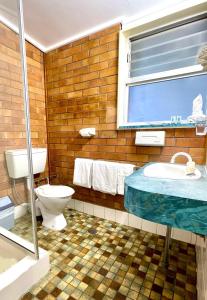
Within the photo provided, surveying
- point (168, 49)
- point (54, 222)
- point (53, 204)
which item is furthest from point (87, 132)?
point (168, 49)

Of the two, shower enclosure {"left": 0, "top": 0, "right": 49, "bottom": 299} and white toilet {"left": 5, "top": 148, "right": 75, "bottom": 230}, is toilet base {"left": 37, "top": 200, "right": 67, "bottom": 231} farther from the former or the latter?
shower enclosure {"left": 0, "top": 0, "right": 49, "bottom": 299}

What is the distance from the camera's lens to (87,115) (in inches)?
77.6

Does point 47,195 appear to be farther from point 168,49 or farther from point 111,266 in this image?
point 168,49

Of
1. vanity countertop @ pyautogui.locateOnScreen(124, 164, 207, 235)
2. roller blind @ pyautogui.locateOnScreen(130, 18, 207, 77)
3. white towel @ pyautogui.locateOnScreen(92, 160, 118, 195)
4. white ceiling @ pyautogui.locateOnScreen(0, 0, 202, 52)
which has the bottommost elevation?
white towel @ pyautogui.locateOnScreen(92, 160, 118, 195)

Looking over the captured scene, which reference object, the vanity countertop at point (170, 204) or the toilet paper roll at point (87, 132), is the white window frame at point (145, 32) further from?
the vanity countertop at point (170, 204)

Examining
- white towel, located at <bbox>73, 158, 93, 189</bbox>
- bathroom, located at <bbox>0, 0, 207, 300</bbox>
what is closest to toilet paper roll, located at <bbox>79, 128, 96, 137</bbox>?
bathroom, located at <bbox>0, 0, 207, 300</bbox>

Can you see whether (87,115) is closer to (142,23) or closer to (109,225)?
(142,23)

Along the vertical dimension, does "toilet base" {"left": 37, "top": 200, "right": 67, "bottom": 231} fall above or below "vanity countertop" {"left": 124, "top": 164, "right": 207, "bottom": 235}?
below

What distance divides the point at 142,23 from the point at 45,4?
0.98 metres

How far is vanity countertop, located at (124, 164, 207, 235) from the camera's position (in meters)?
0.60

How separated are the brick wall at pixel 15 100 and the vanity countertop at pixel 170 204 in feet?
3.97

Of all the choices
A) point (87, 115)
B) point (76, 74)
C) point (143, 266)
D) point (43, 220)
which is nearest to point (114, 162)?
point (87, 115)

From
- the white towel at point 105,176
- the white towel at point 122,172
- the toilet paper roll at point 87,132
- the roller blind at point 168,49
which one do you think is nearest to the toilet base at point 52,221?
the white towel at point 105,176

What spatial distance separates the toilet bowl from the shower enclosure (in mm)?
195
